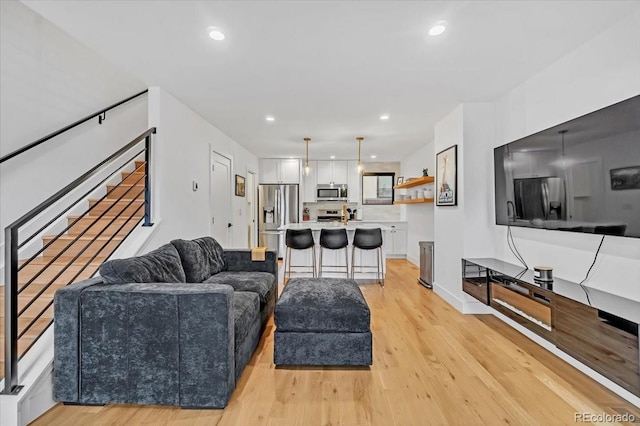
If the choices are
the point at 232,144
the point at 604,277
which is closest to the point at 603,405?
the point at 604,277

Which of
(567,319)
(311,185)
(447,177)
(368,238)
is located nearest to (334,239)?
(368,238)

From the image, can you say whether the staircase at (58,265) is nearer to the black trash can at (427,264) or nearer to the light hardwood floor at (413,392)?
the light hardwood floor at (413,392)

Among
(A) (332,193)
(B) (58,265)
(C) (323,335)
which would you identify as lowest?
(C) (323,335)

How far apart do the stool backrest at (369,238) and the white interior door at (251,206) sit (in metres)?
2.92

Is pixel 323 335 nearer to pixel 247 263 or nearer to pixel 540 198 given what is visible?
pixel 247 263

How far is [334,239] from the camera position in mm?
4652

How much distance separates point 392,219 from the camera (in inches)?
312

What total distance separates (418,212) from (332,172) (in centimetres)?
234

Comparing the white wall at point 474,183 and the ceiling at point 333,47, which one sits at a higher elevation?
the ceiling at point 333,47

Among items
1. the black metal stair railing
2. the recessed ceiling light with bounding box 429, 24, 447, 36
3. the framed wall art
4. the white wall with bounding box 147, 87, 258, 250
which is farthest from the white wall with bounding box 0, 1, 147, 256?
the framed wall art

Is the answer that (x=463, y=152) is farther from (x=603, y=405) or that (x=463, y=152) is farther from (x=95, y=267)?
(x=95, y=267)

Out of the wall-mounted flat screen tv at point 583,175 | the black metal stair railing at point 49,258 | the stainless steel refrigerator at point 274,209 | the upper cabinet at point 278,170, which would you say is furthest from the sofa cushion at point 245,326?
the upper cabinet at point 278,170

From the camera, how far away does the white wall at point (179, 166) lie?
329cm

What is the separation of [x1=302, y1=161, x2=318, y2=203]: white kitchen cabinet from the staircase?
433 cm
